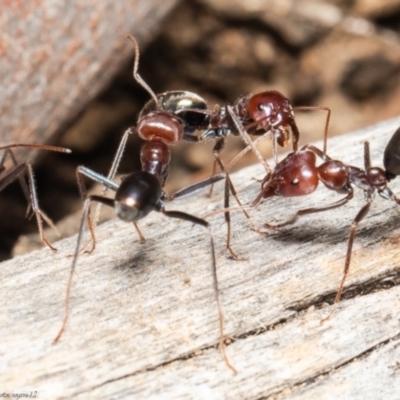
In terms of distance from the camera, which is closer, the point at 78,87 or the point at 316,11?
the point at 78,87

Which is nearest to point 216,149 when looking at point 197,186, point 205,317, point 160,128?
point 160,128

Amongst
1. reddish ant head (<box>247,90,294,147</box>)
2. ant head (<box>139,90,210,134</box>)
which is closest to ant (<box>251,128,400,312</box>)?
reddish ant head (<box>247,90,294,147</box>)

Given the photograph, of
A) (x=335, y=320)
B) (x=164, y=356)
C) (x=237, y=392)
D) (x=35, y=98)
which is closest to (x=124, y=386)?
(x=164, y=356)

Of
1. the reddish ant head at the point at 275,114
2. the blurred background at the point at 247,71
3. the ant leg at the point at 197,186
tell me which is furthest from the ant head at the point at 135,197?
the blurred background at the point at 247,71

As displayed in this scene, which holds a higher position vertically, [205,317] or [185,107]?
[185,107]

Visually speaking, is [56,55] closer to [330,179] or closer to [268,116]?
[268,116]

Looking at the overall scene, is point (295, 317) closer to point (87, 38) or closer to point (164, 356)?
point (164, 356)

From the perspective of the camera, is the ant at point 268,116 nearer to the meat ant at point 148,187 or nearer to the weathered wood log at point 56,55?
the meat ant at point 148,187
